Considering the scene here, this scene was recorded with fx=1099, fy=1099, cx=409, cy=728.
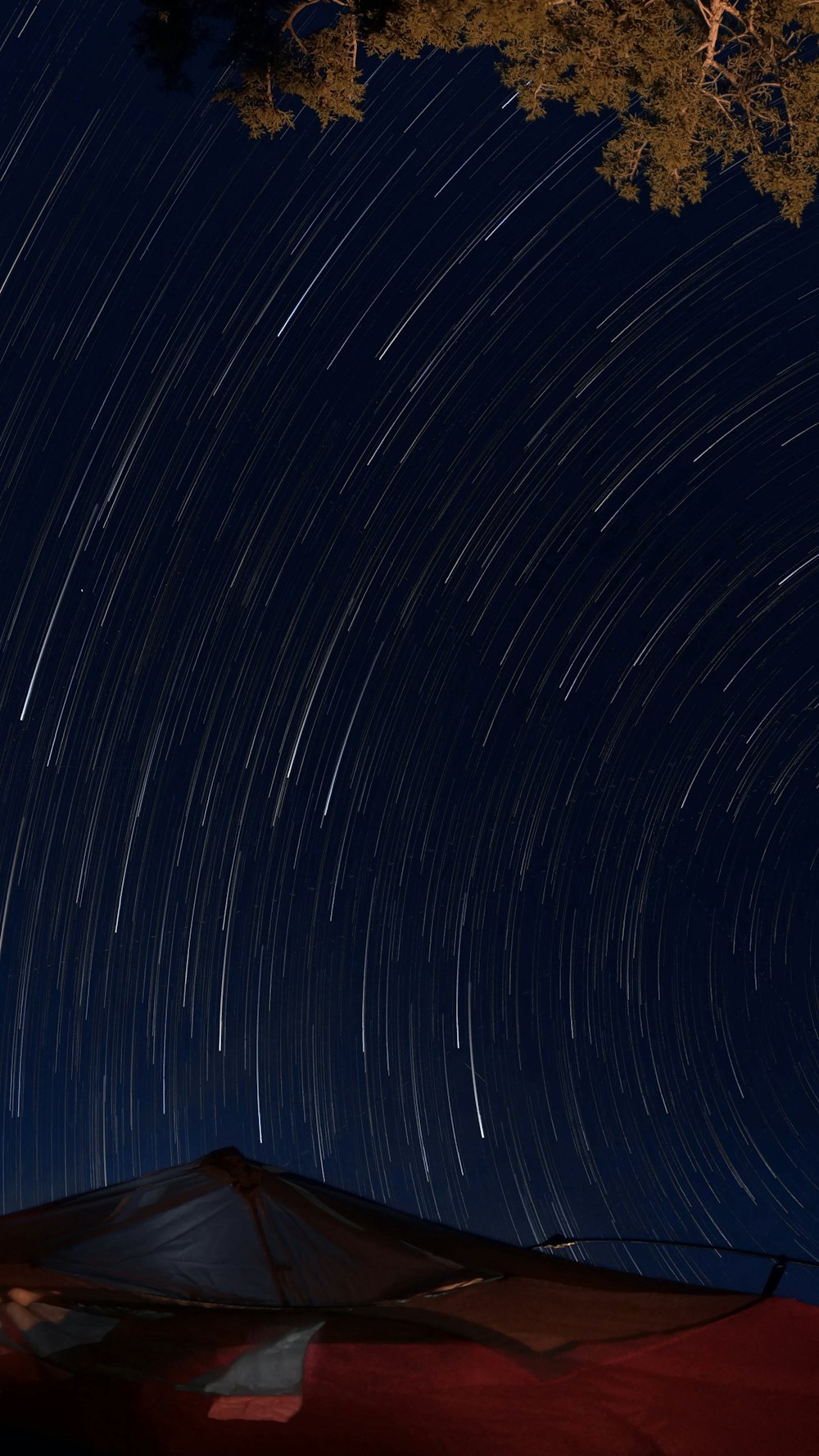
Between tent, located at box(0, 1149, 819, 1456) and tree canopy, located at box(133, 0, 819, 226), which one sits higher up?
tree canopy, located at box(133, 0, 819, 226)

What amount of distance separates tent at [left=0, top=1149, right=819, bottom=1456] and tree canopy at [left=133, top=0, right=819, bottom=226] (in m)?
6.78

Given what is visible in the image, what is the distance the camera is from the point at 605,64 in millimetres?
7438

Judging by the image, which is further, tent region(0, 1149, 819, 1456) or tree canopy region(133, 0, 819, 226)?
tree canopy region(133, 0, 819, 226)

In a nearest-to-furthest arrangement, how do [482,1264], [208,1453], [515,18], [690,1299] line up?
[208,1453] → [690,1299] → [482,1264] → [515,18]

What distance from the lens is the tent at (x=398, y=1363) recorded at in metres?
3.57

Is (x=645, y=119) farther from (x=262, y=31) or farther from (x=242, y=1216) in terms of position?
(x=242, y=1216)

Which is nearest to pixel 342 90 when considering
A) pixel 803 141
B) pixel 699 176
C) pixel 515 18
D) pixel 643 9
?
pixel 515 18

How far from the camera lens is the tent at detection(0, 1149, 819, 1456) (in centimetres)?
357

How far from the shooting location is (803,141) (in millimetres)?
7551

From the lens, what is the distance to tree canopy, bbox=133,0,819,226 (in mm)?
7273

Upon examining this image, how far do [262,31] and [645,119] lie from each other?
282 centimetres

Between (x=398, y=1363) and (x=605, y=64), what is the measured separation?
7.74 meters

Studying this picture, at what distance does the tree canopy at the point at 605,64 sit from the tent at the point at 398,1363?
22.2ft

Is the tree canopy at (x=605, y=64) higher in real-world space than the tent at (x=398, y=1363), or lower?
higher
